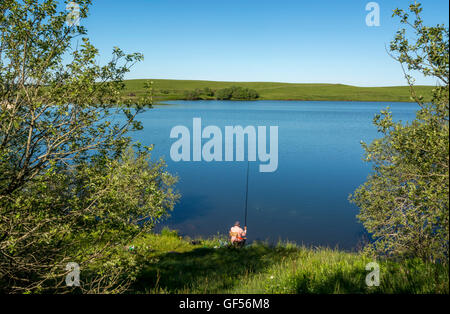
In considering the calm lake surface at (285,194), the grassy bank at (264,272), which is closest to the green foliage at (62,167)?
the grassy bank at (264,272)

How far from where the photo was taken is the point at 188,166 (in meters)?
58.8

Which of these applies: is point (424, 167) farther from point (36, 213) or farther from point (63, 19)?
point (63, 19)

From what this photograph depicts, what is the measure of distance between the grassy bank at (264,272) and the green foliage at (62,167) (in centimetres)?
117

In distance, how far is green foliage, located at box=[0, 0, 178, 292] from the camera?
7.33 metres

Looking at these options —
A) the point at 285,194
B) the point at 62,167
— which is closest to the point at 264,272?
the point at 62,167

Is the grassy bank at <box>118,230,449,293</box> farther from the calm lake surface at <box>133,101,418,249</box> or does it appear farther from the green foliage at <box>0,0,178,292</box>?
the calm lake surface at <box>133,101,418,249</box>

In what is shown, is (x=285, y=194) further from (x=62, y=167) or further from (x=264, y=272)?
(x=62, y=167)

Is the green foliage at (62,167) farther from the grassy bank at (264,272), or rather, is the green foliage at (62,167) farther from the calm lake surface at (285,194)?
the calm lake surface at (285,194)

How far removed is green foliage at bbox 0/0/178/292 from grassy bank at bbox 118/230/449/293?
46.2 inches

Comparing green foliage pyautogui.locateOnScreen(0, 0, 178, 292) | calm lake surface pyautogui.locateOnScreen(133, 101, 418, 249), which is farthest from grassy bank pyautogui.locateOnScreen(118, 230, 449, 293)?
calm lake surface pyautogui.locateOnScreen(133, 101, 418, 249)

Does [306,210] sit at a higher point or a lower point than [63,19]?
lower
